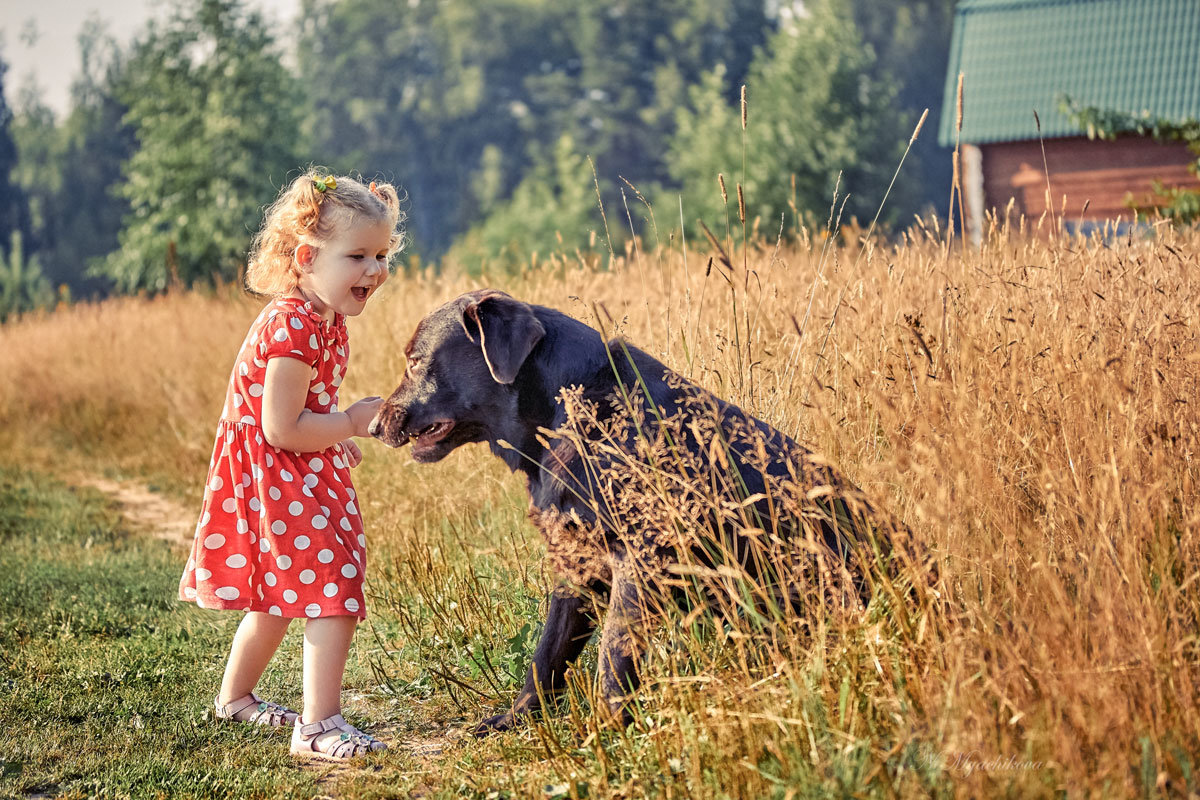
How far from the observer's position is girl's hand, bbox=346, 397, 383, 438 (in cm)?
355

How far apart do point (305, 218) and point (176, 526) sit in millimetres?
4621

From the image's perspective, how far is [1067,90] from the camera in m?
24.4

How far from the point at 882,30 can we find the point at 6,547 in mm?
62474

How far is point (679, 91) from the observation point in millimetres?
58000

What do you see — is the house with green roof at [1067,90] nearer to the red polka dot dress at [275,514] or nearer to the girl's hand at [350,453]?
the girl's hand at [350,453]

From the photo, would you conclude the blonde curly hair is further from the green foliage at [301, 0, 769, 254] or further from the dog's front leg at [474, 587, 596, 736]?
the green foliage at [301, 0, 769, 254]

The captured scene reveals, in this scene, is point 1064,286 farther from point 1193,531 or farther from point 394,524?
point 394,524

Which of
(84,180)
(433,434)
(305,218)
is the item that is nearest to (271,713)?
(433,434)

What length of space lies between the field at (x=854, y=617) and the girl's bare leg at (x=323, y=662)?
0.63 feet

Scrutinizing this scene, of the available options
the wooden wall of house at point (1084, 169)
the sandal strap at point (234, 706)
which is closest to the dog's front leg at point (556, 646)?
the sandal strap at point (234, 706)

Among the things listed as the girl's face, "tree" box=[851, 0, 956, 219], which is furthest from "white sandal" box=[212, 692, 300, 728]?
"tree" box=[851, 0, 956, 219]

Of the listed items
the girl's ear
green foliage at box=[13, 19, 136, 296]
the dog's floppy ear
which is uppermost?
the girl's ear

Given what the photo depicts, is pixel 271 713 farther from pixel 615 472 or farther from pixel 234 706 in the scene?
pixel 615 472

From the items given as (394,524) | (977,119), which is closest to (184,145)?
(977,119)
